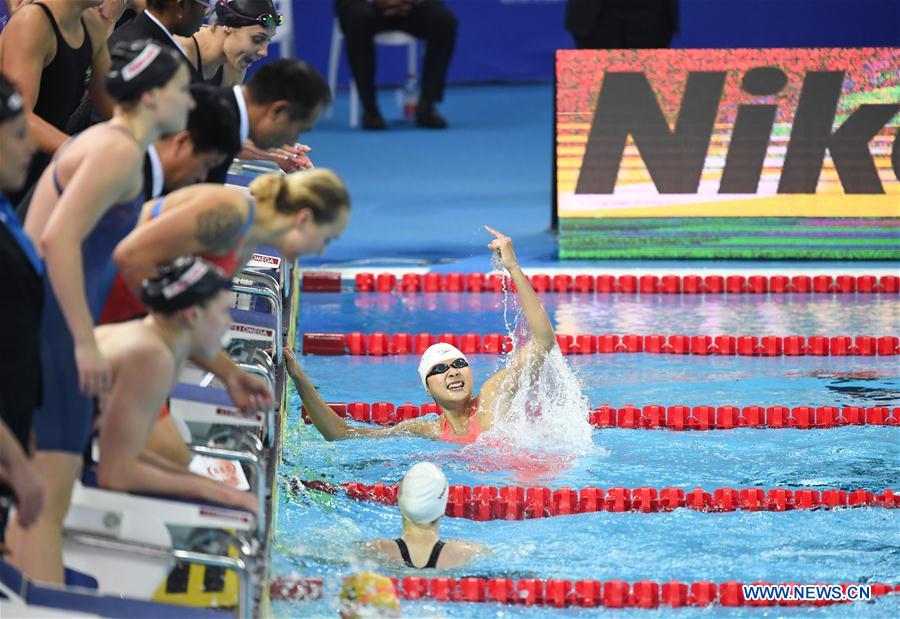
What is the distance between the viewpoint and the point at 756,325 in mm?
7281

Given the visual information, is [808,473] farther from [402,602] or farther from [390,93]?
[390,93]

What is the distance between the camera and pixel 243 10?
466cm

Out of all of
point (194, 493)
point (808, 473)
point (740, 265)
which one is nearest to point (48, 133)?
point (194, 493)

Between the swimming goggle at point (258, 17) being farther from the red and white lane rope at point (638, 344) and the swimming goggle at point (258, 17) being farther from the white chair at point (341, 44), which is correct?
the white chair at point (341, 44)

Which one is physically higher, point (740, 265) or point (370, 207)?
point (370, 207)

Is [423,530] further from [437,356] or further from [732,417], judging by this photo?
[732,417]

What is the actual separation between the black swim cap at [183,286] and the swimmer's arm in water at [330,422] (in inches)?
76.3

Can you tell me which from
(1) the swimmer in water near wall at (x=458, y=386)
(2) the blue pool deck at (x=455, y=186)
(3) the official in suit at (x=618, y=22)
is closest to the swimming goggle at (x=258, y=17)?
(1) the swimmer in water near wall at (x=458, y=386)

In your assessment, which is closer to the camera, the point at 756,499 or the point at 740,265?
the point at 756,499

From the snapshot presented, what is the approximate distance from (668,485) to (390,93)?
35.3 ft

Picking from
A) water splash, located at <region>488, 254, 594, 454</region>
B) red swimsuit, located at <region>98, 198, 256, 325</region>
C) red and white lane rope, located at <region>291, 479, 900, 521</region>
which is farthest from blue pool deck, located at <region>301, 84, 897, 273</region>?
red swimsuit, located at <region>98, 198, 256, 325</region>

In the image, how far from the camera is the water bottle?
13.9m

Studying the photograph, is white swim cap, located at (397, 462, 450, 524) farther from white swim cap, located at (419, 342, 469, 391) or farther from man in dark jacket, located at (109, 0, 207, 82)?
man in dark jacket, located at (109, 0, 207, 82)

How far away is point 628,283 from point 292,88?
15.7ft
